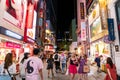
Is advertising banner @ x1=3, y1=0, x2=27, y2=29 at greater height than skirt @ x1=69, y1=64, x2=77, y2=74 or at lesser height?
greater

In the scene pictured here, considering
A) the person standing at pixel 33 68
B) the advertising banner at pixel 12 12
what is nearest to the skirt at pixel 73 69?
the advertising banner at pixel 12 12

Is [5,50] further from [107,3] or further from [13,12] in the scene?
[107,3]

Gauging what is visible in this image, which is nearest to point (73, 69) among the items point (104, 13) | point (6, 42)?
point (6, 42)

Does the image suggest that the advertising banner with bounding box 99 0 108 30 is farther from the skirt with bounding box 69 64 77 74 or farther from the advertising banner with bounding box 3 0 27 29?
the advertising banner with bounding box 3 0 27 29

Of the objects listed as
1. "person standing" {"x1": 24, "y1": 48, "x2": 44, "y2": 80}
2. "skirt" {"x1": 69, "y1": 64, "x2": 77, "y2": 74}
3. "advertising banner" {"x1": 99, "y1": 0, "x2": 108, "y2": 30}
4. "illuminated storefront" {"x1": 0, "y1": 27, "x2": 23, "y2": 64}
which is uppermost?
"advertising banner" {"x1": 99, "y1": 0, "x2": 108, "y2": 30}

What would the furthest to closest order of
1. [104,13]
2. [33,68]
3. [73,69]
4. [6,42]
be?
[104,13] → [6,42] → [73,69] → [33,68]

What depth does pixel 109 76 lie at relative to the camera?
7.01 m

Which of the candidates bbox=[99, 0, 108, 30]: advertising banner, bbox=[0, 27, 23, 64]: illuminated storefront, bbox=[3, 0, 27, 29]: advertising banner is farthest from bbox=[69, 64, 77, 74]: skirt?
bbox=[3, 0, 27, 29]: advertising banner

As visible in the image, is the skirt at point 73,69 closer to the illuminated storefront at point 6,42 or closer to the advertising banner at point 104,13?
the illuminated storefront at point 6,42

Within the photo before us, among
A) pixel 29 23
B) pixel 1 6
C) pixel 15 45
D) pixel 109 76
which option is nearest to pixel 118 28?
pixel 109 76

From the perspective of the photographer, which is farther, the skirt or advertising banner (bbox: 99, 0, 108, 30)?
advertising banner (bbox: 99, 0, 108, 30)

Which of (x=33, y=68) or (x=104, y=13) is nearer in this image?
(x=33, y=68)

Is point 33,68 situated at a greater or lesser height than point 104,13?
lesser

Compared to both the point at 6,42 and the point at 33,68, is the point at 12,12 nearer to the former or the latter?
the point at 6,42
